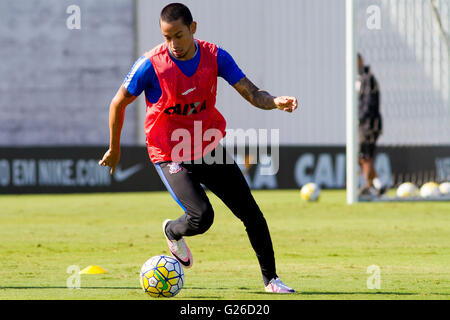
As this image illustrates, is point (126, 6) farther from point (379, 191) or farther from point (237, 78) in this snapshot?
point (237, 78)

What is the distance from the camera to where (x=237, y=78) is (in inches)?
292

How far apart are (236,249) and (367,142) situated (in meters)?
8.45

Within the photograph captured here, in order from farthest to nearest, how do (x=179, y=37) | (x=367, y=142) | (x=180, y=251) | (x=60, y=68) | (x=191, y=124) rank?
(x=60, y=68) → (x=367, y=142) → (x=180, y=251) → (x=191, y=124) → (x=179, y=37)

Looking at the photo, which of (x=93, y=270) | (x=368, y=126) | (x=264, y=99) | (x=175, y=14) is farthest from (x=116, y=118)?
(x=368, y=126)

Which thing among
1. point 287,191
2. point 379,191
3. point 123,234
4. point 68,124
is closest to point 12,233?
point 123,234

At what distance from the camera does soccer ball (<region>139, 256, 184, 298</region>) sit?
7.12 metres

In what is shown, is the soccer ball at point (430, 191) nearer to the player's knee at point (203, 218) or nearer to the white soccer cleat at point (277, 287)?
the white soccer cleat at point (277, 287)

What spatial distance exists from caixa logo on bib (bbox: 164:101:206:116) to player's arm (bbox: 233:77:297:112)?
37 cm

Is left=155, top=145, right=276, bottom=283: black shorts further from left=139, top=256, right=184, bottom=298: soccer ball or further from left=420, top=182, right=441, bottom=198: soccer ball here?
left=420, top=182, right=441, bottom=198: soccer ball

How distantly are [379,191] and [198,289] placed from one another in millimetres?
11519

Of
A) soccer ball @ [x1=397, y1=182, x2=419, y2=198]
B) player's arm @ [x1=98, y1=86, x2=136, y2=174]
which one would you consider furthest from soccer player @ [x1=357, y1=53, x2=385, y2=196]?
player's arm @ [x1=98, y1=86, x2=136, y2=174]

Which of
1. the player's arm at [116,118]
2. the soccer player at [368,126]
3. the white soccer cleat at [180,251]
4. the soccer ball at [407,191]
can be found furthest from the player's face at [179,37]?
the soccer ball at [407,191]

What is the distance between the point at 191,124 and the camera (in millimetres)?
7340

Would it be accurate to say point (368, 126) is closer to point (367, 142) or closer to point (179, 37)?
point (367, 142)
